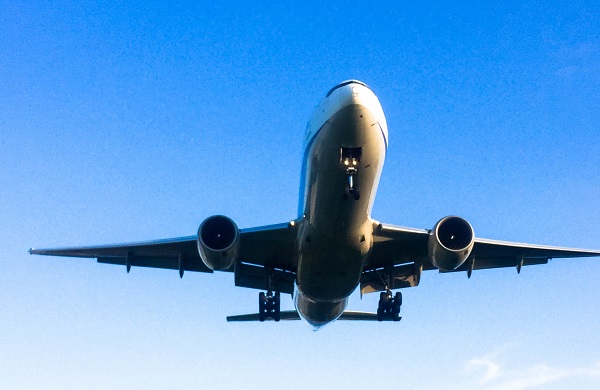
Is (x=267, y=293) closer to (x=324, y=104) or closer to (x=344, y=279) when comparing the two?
(x=344, y=279)

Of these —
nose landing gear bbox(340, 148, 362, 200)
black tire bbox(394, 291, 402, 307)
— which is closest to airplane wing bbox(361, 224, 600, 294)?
black tire bbox(394, 291, 402, 307)

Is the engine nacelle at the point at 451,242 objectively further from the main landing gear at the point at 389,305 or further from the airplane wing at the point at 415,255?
the main landing gear at the point at 389,305

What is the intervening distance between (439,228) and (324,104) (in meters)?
4.83

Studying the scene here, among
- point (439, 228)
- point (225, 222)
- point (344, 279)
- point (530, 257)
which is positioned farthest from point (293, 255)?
point (530, 257)

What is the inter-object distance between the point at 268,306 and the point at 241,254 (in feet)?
8.30

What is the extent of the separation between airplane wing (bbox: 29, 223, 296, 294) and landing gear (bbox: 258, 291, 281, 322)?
0.39 meters

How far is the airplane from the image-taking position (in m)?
17.8

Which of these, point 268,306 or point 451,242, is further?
point 268,306

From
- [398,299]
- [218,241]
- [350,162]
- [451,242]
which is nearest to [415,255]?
[398,299]

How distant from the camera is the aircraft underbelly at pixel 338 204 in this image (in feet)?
57.1

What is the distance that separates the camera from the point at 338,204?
18.5m

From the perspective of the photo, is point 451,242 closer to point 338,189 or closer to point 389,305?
point 338,189

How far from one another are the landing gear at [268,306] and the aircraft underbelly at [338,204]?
262 centimetres

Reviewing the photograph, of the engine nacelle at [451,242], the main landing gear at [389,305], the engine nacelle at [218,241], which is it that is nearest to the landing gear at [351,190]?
the engine nacelle at [451,242]
